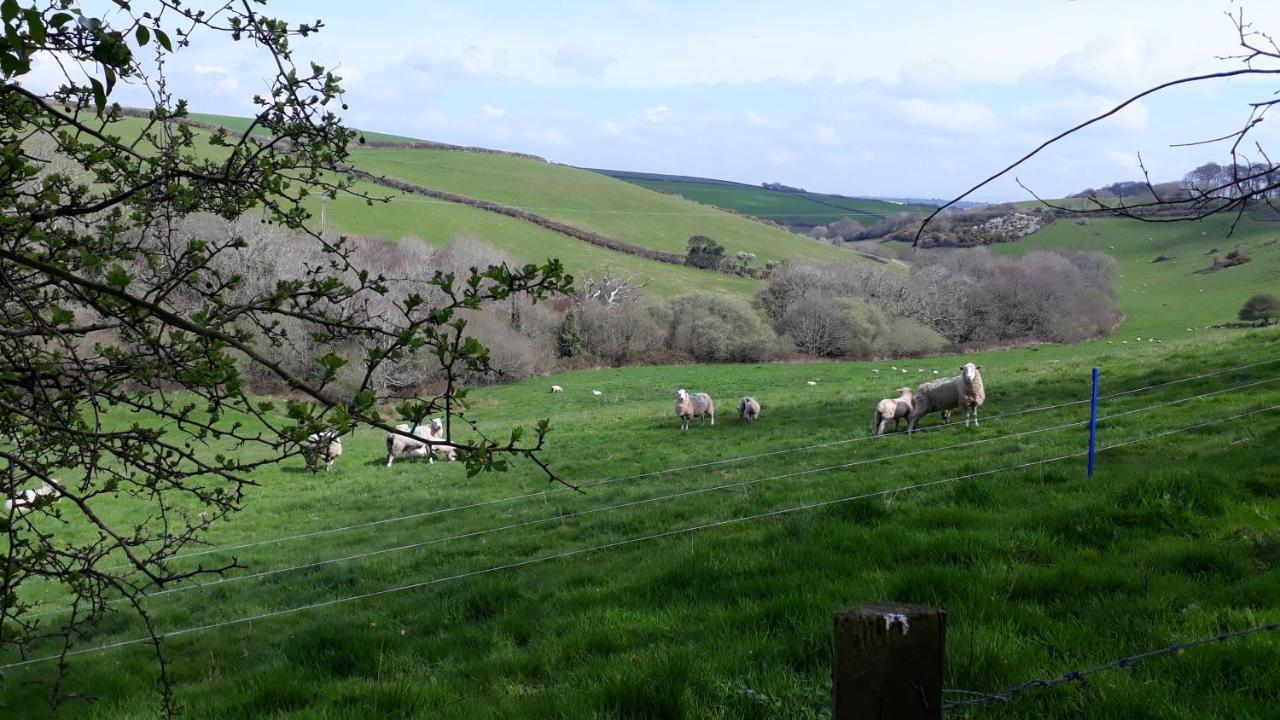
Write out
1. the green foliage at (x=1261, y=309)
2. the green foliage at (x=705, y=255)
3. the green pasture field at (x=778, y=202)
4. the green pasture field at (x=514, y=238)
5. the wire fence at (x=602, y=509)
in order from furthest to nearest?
Answer: the green pasture field at (x=778, y=202) → the green foliage at (x=705, y=255) → the green pasture field at (x=514, y=238) → the green foliage at (x=1261, y=309) → the wire fence at (x=602, y=509)

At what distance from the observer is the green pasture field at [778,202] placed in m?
118

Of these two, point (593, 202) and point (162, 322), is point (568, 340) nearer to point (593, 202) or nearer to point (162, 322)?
point (593, 202)

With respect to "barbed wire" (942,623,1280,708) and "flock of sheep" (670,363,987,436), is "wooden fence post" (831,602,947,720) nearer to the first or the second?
"barbed wire" (942,623,1280,708)

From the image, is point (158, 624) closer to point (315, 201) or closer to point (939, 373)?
point (939, 373)

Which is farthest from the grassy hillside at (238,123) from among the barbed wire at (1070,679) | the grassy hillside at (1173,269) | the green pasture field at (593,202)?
the barbed wire at (1070,679)

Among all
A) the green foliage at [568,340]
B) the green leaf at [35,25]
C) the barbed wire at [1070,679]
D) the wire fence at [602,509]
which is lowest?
the green foliage at [568,340]

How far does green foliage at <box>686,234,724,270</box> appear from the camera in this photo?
82688 mm

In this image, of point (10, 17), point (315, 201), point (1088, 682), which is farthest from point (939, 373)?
point (315, 201)

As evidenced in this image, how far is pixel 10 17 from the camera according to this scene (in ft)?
6.73

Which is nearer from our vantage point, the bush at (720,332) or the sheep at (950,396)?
the sheep at (950,396)

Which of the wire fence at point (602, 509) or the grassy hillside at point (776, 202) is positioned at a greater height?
the grassy hillside at point (776, 202)

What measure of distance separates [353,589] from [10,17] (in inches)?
315

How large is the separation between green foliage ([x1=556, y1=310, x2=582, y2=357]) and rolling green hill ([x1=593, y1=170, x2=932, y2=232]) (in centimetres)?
6029

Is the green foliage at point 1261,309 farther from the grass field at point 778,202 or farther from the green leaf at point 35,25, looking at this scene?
the green leaf at point 35,25
